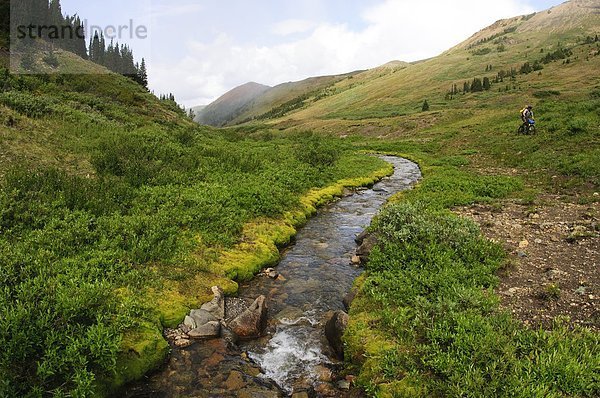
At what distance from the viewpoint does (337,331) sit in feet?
30.3

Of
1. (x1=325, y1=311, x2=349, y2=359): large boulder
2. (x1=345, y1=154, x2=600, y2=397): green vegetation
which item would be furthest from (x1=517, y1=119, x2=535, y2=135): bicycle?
(x1=325, y1=311, x2=349, y2=359): large boulder

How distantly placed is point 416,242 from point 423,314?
401 cm

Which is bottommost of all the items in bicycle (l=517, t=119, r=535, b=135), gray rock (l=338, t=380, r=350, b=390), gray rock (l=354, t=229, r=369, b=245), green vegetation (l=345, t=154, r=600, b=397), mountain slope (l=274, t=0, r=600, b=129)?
gray rock (l=338, t=380, r=350, b=390)

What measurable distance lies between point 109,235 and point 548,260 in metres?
14.3

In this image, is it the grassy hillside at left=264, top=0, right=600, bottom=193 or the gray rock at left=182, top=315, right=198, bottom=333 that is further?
the grassy hillside at left=264, top=0, right=600, bottom=193

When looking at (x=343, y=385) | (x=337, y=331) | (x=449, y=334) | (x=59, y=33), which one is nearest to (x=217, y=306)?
(x=337, y=331)

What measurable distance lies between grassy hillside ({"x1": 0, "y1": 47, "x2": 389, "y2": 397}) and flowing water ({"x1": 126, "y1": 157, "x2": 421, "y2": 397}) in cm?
71

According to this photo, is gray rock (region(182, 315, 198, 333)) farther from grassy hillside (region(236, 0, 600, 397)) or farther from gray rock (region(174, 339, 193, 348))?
grassy hillside (region(236, 0, 600, 397))

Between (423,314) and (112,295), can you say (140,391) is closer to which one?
(112,295)

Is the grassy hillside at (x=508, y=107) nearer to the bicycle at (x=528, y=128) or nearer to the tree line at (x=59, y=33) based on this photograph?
the bicycle at (x=528, y=128)

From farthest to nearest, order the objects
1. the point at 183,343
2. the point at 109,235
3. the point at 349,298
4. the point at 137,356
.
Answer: the point at 109,235 < the point at 349,298 < the point at 183,343 < the point at 137,356

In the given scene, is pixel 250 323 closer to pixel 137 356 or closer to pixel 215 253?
pixel 137 356

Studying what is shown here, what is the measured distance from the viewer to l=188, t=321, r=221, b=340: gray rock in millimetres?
9438

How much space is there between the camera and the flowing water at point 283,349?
7898mm
